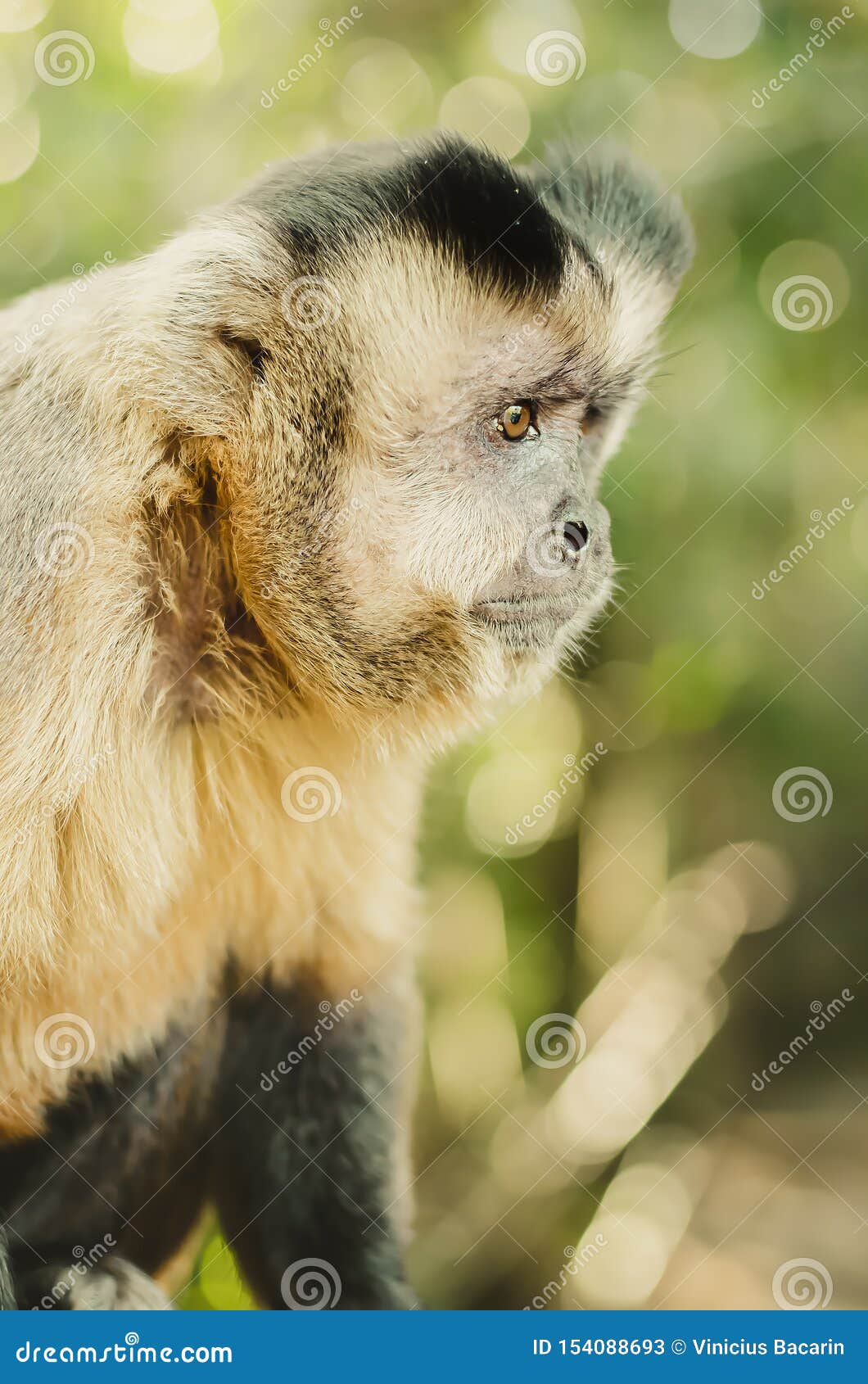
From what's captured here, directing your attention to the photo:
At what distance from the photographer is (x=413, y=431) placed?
1891 mm

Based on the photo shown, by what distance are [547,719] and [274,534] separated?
2.04m

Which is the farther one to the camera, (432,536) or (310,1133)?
Result: (310,1133)

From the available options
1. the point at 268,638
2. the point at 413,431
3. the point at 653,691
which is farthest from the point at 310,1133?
the point at 653,691

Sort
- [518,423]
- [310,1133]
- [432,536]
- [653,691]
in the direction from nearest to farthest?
[432,536], [518,423], [310,1133], [653,691]

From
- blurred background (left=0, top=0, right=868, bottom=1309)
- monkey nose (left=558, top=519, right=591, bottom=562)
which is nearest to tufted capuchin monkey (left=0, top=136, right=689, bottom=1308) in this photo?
monkey nose (left=558, top=519, right=591, bottom=562)

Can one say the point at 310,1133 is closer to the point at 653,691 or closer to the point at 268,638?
the point at 268,638

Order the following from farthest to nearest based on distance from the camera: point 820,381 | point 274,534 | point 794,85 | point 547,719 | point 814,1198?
point 814,1198 < point 547,719 < point 820,381 < point 794,85 < point 274,534

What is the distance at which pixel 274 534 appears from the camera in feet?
5.91

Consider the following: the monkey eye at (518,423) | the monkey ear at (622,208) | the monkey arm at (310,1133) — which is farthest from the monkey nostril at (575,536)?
the monkey arm at (310,1133)

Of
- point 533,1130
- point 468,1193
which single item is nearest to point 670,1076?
point 533,1130

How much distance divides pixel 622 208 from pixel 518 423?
72 centimetres

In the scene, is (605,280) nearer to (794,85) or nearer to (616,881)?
(794,85)

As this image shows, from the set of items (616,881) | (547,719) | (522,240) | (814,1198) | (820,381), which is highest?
(820,381)

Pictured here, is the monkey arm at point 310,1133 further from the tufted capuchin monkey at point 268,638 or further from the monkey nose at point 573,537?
the monkey nose at point 573,537
